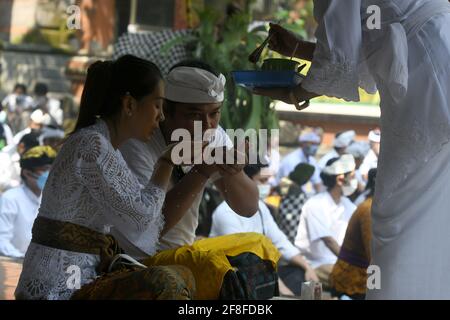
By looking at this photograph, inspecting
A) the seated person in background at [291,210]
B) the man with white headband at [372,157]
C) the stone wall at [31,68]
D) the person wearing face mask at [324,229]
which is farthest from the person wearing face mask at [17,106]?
the person wearing face mask at [324,229]

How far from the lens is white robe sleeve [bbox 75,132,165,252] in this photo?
3.03 meters

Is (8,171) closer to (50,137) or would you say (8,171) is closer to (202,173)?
(50,137)

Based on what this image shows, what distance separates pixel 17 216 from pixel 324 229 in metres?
2.40

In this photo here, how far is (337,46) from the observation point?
3.19 metres

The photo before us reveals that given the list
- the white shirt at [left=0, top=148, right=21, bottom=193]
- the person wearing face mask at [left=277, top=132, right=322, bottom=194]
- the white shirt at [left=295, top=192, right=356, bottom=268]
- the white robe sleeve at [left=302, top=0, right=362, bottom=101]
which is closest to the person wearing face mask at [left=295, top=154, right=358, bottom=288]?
the white shirt at [left=295, top=192, right=356, bottom=268]

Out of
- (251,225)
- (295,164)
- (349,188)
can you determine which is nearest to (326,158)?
(295,164)

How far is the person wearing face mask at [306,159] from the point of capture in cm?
961

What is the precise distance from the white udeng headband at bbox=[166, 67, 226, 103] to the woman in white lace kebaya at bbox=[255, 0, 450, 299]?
504 millimetres

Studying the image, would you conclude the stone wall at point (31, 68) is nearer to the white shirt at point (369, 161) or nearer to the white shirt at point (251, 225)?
the white shirt at point (369, 161)

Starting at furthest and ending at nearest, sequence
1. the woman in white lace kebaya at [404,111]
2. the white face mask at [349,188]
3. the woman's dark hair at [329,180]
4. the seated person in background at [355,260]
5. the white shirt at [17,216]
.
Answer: the white face mask at [349,188], the woman's dark hair at [329,180], the white shirt at [17,216], the seated person in background at [355,260], the woman in white lace kebaya at [404,111]

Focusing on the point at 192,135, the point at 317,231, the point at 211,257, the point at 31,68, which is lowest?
the point at 317,231

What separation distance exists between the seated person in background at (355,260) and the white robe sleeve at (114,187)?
11.7ft

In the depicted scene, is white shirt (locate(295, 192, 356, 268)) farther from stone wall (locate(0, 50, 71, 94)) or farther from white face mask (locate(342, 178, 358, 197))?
stone wall (locate(0, 50, 71, 94))
